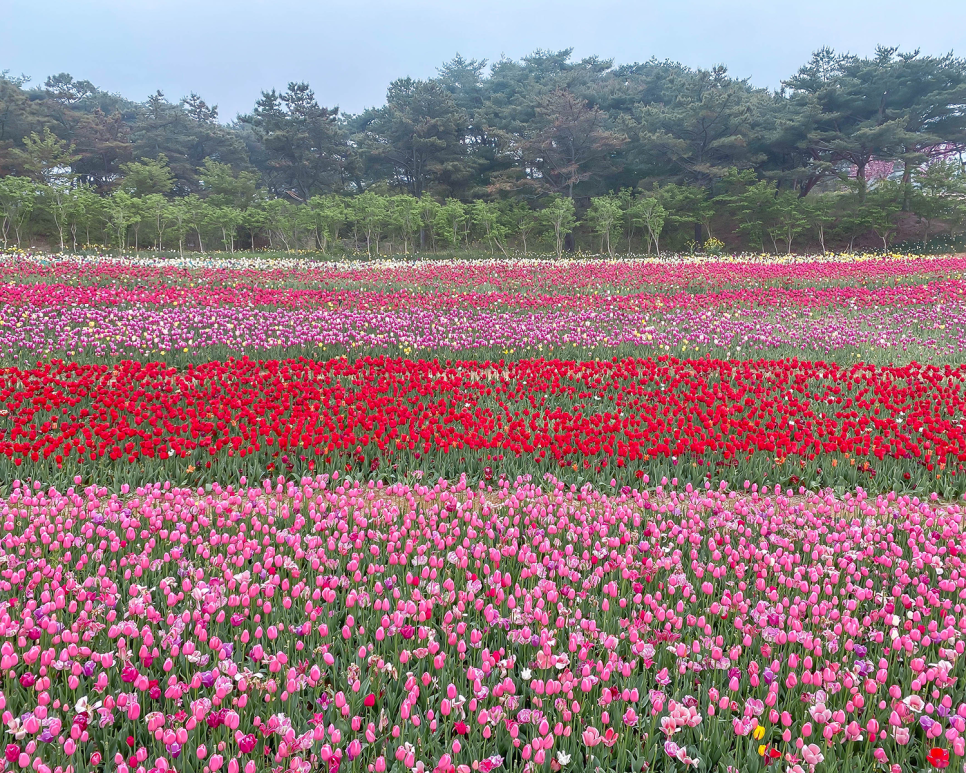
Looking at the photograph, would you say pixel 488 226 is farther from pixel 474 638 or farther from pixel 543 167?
pixel 474 638

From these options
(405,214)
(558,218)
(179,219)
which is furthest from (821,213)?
(179,219)

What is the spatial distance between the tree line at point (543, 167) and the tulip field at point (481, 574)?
94.3 feet

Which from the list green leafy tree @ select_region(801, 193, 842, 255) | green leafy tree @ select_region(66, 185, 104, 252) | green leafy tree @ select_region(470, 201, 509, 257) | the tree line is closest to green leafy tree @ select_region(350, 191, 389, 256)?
the tree line

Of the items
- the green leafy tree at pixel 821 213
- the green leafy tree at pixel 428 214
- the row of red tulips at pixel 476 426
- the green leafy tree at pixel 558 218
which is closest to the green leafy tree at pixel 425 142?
the green leafy tree at pixel 428 214

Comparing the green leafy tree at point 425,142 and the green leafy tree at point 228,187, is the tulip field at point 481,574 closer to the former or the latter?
the green leafy tree at point 228,187

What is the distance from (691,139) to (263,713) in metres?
47.7

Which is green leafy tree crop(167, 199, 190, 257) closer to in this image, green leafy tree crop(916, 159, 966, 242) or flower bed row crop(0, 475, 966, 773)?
flower bed row crop(0, 475, 966, 773)

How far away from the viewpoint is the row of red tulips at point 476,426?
215 inches

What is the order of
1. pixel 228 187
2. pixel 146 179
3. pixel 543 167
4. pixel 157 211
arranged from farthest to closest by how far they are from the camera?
pixel 543 167 < pixel 146 179 < pixel 228 187 < pixel 157 211

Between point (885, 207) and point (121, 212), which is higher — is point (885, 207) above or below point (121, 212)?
above

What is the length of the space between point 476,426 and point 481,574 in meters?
2.46

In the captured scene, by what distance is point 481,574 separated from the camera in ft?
11.9

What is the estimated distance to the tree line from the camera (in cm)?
3672

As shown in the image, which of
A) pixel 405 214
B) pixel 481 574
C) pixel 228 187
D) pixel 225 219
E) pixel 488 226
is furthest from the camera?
pixel 228 187
